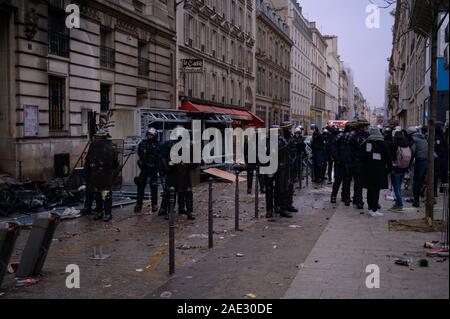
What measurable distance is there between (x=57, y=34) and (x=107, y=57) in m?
3.68

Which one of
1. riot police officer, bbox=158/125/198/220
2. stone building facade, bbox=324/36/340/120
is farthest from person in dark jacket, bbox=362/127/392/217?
stone building facade, bbox=324/36/340/120

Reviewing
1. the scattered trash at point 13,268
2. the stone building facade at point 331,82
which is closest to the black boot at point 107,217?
the scattered trash at point 13,268

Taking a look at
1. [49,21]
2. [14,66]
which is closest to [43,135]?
[14,66]

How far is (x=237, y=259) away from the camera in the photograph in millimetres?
7637

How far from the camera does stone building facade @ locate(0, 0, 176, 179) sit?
53.4ft

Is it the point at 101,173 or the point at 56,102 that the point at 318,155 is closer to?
the point at 56,102

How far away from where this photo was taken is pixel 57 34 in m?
18.5

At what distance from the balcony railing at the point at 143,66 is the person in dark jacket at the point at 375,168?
1591cm

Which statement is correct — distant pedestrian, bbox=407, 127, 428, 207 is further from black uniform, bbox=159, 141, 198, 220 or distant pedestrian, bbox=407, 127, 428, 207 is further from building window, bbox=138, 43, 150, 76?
building window, bbox=138, 43, 150, 76

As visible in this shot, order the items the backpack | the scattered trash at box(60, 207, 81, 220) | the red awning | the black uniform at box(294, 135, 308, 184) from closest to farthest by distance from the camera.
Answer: the scattered trash at box(60, 207, 81, 220) → the backpack → the black uniform at box(294, 135, 308, 184) → the red awning

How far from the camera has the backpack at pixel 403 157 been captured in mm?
11898

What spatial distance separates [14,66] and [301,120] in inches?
2481

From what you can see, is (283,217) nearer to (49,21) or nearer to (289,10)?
(49,21)

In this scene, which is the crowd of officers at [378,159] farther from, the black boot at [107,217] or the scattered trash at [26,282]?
the scattered trash at [26,282]
